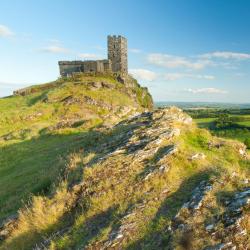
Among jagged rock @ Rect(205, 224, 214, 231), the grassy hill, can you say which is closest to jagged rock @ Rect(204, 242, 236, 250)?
the grassy hill

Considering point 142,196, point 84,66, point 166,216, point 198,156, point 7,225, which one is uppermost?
point 84,66

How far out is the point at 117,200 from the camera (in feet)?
35.6

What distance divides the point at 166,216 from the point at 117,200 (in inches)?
80.5

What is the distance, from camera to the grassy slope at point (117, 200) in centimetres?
937

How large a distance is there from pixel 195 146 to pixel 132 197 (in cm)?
540

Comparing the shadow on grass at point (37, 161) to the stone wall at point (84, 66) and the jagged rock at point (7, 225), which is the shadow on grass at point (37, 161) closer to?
the jagged rock at point (7, 225)

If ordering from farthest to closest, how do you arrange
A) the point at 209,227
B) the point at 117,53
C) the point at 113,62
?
the point at 113,62, the point at 117,53, the point at 209,227

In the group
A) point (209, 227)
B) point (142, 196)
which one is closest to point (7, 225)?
point (142, 196)

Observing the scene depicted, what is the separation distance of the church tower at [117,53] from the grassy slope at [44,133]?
30.3 ft

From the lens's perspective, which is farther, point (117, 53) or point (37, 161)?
point (117, 53)

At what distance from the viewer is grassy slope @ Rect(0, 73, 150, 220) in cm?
1636

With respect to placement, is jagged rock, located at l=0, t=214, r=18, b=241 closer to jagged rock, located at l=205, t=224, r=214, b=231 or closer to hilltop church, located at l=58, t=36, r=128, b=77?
jagged rock, located at l=205, t=224, r=214, b=231

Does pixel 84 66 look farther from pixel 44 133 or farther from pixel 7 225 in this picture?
pixel 7 225

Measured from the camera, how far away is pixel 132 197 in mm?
10758
